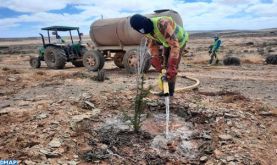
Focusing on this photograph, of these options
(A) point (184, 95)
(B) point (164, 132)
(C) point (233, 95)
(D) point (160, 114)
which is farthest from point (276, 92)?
(B) point (164, 132)

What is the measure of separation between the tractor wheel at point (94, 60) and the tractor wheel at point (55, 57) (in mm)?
2081

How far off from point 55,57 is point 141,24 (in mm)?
11000

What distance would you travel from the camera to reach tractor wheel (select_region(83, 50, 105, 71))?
46.8 ft

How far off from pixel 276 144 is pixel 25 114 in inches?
169

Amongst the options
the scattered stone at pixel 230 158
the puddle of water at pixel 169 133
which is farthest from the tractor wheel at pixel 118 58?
the scattered stone at pixel 230 158

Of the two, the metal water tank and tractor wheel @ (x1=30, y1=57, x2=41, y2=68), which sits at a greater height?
the metal water tank

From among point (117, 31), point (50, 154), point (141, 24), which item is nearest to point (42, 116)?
point (50, 154)

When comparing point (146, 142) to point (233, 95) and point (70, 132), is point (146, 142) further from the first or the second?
point (233, 95)

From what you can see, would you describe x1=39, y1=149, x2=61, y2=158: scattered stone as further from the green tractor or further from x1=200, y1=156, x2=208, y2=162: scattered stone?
the green tractor

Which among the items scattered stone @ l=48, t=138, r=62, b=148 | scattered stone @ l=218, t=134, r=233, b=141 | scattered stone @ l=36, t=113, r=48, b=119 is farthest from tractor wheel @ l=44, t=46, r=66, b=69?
scattered stone @ l=218, t=134, r=233, b=141

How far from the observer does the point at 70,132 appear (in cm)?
575

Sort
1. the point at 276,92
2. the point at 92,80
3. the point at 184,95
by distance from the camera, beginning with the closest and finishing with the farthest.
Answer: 1. the point at 184,95
2. the point at 276,92
3. the point at 92,80

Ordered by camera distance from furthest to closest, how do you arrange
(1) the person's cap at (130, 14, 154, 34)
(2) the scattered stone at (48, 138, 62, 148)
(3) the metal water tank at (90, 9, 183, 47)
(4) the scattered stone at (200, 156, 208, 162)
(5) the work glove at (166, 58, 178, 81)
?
(3) the metal water tank at (90, 9, 183, 47), (5) the work glove at (166, 58, 178, 81), (1) the person's cap at (130, 14, 154, 34), (2) the scattered stone at (48, 138, 62, 148), (4) the scattered stone at (200, 156, 208, 162)

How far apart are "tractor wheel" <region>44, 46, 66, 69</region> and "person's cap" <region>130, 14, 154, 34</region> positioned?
1066cm
